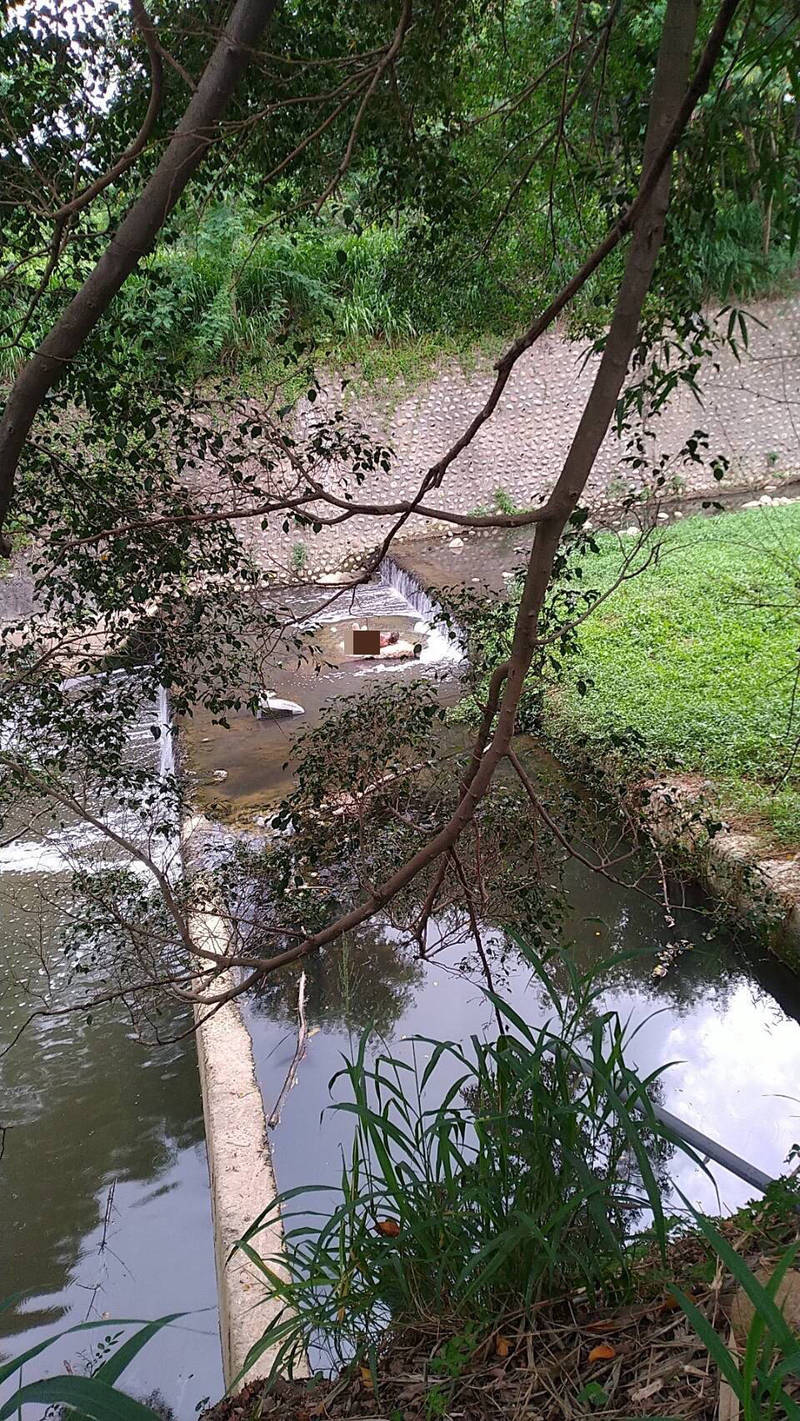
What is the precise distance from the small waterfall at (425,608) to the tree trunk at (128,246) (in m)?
4.22

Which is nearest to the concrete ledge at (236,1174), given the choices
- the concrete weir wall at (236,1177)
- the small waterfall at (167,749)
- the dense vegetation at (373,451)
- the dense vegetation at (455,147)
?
the concrete weir wall at (236,1177)

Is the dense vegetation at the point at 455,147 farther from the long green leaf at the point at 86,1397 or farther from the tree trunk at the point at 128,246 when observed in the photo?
the long green leaf at the point at 86,1397

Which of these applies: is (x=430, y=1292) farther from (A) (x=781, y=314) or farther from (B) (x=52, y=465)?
(A) (x=781, y=314)

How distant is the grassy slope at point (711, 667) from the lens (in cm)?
429

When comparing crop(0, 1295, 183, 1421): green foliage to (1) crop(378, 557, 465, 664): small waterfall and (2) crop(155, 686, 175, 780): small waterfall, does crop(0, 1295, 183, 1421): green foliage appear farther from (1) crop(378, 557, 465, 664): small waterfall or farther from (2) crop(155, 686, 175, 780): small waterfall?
(1) crop(378, 557, 465, 664): small waterfall

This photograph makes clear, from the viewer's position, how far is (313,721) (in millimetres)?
6652

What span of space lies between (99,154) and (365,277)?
8578 mm

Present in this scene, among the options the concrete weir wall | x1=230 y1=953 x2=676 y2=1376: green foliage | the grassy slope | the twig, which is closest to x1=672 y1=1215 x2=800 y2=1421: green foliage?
x1=230 y1=953 x2=676 y2=1376: green foliage

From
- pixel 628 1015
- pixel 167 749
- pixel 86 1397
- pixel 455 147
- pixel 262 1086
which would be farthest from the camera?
pixel 167 749

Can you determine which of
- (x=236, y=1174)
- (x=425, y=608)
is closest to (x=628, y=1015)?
(x=236, y=1174)

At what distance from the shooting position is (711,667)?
556cm

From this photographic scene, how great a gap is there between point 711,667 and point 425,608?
367 centimetres

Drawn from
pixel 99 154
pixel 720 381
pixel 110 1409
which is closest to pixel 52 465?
pixel 99 154

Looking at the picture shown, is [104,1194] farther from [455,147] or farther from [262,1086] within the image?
[455,147]
